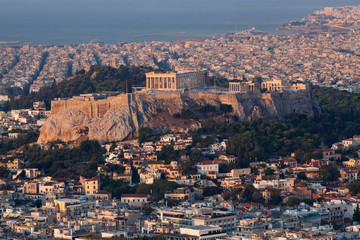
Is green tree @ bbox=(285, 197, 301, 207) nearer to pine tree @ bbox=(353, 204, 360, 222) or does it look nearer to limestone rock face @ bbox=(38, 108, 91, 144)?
pine tree @ bbox=(353, 204, 360, 222)

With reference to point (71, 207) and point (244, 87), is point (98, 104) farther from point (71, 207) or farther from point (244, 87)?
point (71, 207)

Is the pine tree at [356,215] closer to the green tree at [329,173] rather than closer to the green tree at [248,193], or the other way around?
the green tree at [248,193]

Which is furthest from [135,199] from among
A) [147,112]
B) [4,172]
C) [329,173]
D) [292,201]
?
[147,112]

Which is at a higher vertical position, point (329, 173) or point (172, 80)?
point (172, 80)

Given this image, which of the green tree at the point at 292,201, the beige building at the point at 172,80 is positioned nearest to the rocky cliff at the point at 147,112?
the beige building at the point at 172,80

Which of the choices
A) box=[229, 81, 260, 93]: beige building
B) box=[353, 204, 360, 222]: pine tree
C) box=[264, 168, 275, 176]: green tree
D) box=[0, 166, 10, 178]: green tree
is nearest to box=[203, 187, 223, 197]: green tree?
box=[264, 168, 275, 176]: green tree

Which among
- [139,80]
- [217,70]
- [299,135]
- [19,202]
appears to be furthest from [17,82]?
[19,202]
